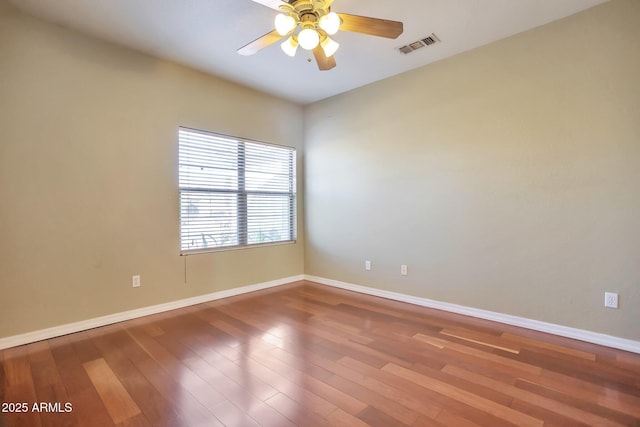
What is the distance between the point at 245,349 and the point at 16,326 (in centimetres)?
188

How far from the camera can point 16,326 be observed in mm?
2439

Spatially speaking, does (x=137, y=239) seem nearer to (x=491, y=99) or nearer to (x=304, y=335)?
(x=304, y=335)

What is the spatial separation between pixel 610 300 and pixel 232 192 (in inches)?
152

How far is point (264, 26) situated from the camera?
2.63 meters

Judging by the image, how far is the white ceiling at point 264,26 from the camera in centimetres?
236

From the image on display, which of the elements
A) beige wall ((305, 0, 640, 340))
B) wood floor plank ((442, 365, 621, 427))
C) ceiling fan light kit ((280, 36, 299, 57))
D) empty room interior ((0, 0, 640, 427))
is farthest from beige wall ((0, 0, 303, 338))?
wood floor plank ((442, 365, 621, 427))

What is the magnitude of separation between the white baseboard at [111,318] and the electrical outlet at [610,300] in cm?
356

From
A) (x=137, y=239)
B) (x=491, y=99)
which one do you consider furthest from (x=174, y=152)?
(x=491, y=99)

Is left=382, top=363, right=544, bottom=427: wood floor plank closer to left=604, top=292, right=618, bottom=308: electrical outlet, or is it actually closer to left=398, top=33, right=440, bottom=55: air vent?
left=604, top=292, right=618, bottom=308: electrical outlet

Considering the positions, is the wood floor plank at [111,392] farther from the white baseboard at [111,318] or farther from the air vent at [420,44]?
the air vent at [420,44]

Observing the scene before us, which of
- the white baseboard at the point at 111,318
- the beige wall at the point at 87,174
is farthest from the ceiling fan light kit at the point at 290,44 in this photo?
the white baseboard at the point at 111,318

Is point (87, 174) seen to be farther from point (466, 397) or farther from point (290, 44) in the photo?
point (466, 397)

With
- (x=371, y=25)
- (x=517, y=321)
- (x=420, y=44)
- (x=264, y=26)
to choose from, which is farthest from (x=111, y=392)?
(x=420, y=44)

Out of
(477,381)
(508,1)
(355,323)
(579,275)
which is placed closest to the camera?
(477,381)
